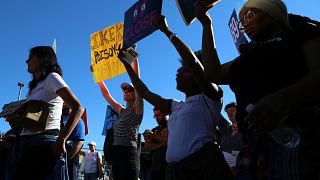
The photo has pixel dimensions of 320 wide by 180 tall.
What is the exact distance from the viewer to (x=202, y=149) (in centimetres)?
252

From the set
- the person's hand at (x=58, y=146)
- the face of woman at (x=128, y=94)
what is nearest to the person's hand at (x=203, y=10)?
the person's hand at (x=58, y=146)

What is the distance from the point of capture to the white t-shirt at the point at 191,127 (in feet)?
8.39

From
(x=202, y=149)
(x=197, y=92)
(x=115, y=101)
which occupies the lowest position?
(x=202, y=149)

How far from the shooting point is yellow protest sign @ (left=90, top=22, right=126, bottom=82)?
4.94 meters

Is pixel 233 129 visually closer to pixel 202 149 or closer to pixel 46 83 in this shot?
pixel 202 149

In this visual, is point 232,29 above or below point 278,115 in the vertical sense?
above

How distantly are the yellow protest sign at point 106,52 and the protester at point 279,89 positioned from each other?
323 cm

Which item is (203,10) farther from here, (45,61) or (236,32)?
(236,32)

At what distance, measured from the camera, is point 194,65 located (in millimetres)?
2639

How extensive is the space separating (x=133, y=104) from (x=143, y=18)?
1249mm

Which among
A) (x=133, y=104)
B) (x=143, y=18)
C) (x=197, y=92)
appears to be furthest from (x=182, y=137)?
(x=133, y=104)

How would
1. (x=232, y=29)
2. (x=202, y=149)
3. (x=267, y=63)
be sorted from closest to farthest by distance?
(x=267, y=63) → (x=202, y=149) → (x=232, y=29)

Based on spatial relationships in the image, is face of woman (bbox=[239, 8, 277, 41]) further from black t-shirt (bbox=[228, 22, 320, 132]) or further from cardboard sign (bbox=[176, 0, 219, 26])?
cardboard sign (bbox=[176, 0, 219, 26])

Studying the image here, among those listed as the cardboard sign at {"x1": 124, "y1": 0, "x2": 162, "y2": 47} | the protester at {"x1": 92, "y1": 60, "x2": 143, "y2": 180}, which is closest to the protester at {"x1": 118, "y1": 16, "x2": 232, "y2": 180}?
the cardboard sign at {"x1": 124, "y1": 0, "x2": 162, "y2": 47}
